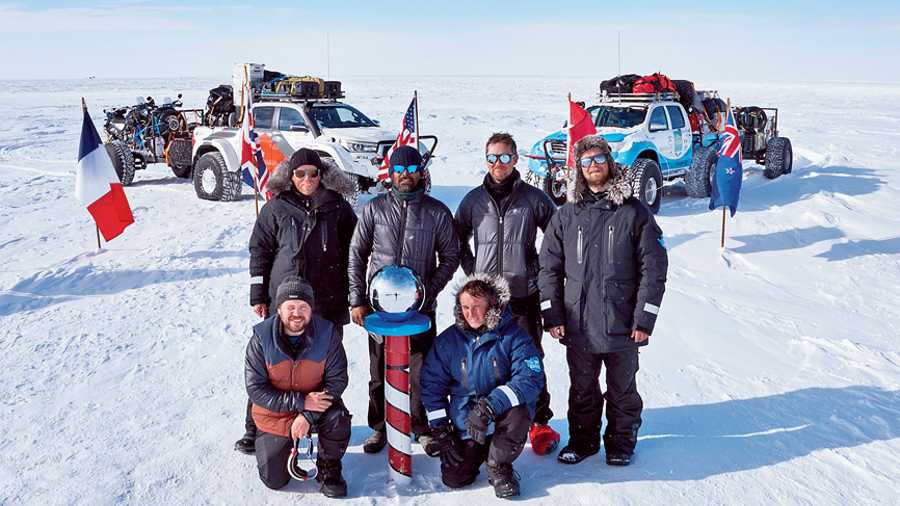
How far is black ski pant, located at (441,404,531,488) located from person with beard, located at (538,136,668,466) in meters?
0.47

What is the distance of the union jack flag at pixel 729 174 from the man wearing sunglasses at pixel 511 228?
5877mm

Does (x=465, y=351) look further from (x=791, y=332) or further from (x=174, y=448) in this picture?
(x=791, y=332)

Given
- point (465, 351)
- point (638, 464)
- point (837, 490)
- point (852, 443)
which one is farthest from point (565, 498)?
point (852, 443)

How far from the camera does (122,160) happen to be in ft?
46.5

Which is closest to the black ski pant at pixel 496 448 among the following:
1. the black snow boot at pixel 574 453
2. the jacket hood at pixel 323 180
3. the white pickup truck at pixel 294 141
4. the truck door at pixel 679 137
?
the black snow boot at pixel 574 453

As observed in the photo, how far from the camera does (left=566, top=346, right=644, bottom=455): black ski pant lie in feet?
12.9

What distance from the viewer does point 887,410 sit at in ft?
15.6

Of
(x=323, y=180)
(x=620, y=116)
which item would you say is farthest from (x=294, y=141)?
(x=323, y=180)

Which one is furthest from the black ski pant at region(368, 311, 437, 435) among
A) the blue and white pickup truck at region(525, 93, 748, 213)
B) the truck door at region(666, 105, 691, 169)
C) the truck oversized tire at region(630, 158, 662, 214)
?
the truck door at region(666, 105, 691, 169)

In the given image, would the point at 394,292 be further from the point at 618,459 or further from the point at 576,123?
the point at 576,123

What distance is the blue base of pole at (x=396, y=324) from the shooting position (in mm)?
3641

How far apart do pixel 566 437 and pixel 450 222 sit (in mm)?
1457

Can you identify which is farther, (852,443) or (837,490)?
(852,443)

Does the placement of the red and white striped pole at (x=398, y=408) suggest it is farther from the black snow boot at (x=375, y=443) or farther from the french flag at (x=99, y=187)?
the french flag at (x=99, y=187)
